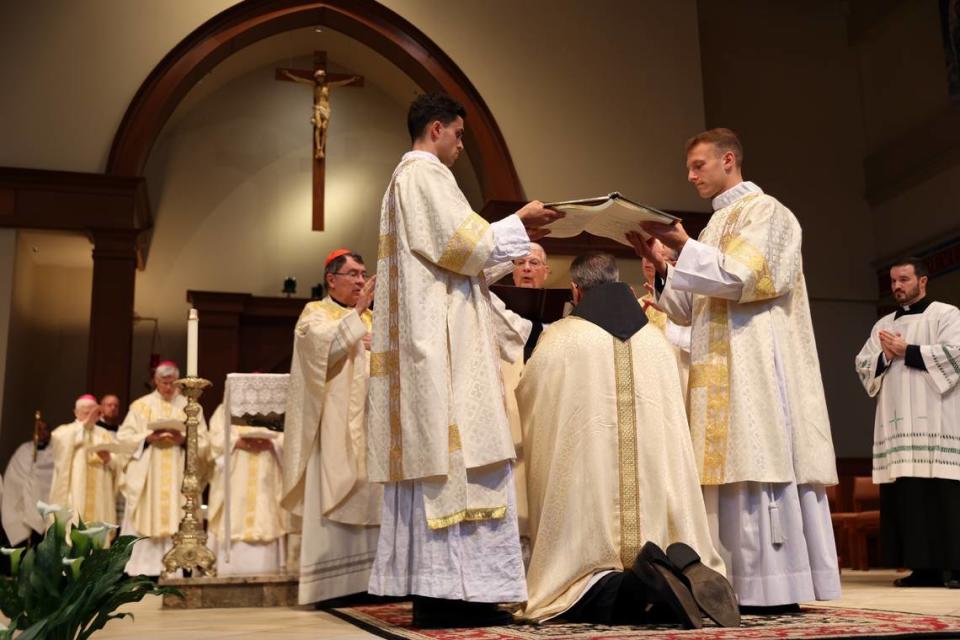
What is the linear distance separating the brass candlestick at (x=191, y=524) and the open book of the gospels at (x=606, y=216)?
2697 millimetres

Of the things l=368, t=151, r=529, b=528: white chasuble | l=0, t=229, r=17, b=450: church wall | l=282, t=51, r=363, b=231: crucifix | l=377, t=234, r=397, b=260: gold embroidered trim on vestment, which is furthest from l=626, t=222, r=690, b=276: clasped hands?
l=282, t=51, r=363, b=231: crucifix

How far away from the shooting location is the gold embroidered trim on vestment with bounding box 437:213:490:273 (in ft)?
13.9

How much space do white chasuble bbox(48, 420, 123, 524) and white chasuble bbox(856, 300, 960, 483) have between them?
256 inches

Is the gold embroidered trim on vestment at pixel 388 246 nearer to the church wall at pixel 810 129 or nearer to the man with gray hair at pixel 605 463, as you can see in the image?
the man with gray hair at pixel 605 463

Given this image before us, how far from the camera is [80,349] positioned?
13.6m

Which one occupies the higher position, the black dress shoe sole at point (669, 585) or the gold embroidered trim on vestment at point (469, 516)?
the gold embroidered trim on vestment at point (469, 516)

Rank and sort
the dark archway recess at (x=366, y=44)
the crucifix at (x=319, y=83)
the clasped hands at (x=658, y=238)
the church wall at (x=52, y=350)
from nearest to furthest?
the clasped hands at (x=658, y=238), the dark archway recess at (x=366, y=44), the crucifix at (x=319, y=83), the church wall at (x=52, y=350)

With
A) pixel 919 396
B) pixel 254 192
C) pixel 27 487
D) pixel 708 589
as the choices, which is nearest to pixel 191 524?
pixel 708 589

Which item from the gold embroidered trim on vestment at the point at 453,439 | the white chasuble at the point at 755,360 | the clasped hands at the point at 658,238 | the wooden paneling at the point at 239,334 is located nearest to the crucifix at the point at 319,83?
the wooden paneling at the point at 239,334

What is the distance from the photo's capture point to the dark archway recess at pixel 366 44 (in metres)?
11.0

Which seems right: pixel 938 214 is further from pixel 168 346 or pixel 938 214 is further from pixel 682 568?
pixel 682 568

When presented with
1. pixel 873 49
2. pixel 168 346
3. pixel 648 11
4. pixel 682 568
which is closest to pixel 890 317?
pixel 682 568

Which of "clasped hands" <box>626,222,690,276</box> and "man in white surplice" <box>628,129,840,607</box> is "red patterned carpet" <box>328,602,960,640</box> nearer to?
"man in white surplice" <box>628,129,840,607</box>

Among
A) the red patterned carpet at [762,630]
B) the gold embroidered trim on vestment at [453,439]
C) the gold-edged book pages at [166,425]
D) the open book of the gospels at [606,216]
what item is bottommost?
the red patterned carpet at [762,630]
